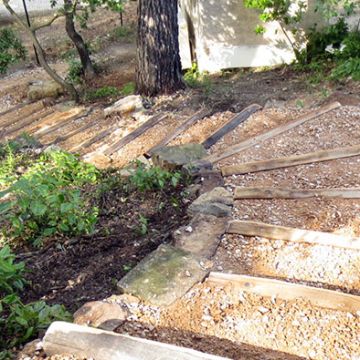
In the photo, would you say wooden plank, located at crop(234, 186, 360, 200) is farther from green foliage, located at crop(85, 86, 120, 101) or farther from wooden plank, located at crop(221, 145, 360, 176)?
green foliage, located at crop(85, 86, 120, 101)

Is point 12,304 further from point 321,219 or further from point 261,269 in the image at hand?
point 321,219

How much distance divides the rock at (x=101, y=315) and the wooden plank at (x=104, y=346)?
0.31m

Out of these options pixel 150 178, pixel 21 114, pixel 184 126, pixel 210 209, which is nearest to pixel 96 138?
pixel 184 126

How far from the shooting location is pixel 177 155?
4.66m

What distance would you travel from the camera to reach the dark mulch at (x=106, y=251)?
299 centimetres

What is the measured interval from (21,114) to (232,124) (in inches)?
211

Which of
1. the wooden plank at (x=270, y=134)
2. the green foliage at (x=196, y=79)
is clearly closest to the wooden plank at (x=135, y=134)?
the green foliage at (x=196, y=79)

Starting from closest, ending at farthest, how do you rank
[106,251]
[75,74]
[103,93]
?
[106,251] → [103,93] → [75,74]

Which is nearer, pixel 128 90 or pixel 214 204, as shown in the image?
pixel 214 204

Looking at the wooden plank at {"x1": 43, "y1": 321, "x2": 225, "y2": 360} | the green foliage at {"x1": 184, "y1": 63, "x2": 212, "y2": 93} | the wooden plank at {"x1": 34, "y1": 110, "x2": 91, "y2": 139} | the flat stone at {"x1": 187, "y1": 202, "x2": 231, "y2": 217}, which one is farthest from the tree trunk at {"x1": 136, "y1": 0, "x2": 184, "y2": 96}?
the wooden plank at {"x1": 43, "y1": 321, "x2": 225, "y2": 360}

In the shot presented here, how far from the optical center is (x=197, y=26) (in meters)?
8.79

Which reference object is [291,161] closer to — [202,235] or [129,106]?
[202,235]

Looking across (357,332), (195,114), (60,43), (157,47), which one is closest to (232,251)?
(357,332)

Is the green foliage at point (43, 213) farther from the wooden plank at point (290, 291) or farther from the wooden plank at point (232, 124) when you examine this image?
the wooden plank at point (232, 124)
